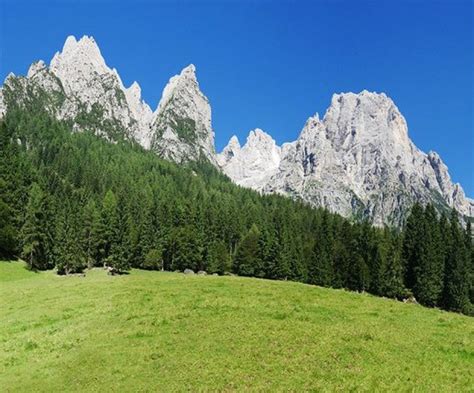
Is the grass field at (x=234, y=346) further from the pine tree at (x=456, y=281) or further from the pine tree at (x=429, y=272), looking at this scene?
the pine tree at (x=456, y=281)

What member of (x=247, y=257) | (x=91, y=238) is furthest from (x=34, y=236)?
(x=247, y=257)

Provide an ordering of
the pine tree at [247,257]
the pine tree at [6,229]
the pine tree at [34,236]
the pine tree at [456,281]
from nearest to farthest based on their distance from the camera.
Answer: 1. the pine tree at [6,229]
2. the pine tree at [34,236]
3. the pine tree at [456,281]
4. the pine tree at [247,257]

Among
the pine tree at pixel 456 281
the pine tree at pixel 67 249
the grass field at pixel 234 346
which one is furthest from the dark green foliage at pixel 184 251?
the grass field at pixel 234 346

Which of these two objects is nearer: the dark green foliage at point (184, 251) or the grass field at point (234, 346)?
the grass field at point (234, 346)

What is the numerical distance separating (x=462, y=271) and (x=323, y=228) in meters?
48.6

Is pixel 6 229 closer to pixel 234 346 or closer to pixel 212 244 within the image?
pixel 212 244

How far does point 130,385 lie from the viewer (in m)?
21.4

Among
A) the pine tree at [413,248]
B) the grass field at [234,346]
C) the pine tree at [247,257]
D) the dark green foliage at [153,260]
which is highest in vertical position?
the pine tree at [413,248]

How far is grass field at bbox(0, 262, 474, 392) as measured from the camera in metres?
20.5

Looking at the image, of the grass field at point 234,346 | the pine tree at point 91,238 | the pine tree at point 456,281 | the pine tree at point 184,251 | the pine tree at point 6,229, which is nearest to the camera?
the grass field at point 234,346

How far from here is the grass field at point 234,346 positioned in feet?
67.2

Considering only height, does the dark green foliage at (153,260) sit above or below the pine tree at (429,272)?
below

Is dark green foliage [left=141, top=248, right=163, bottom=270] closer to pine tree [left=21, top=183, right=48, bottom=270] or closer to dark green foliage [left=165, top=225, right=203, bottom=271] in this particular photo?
dark green foliage [left=165, top=225, right=203, bottom=271]

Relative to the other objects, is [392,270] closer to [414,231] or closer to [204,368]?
[414,231]
